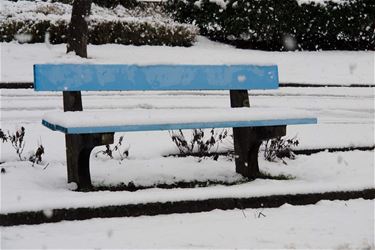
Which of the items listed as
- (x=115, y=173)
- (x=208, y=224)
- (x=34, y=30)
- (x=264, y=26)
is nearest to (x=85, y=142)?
(x=115, y=173)

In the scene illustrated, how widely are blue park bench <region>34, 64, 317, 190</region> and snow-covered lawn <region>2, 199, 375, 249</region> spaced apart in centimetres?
66

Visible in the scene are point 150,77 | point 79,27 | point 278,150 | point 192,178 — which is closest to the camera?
point 150,77

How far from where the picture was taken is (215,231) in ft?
13.2

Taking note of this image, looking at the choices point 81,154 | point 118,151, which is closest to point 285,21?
point 118,151

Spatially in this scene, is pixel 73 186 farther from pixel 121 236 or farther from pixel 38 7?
pixel 38 7

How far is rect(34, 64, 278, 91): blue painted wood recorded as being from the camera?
4.70 m

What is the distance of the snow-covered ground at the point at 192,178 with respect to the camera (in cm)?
390

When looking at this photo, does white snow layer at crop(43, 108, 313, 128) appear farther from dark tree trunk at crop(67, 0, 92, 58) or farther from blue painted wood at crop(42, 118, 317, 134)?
dark tree trunk at crop(67, 0, 92, 58)

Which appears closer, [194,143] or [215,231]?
[215,231]

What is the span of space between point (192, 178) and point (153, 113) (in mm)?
812

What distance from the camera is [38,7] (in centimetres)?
1327

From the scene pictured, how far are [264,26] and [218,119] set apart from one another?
877 centimetres

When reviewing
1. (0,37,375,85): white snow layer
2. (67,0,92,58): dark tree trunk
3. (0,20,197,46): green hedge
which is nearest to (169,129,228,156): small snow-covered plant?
(0,37,375,85): white snow layer

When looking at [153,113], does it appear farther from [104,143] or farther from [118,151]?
[118,151]
